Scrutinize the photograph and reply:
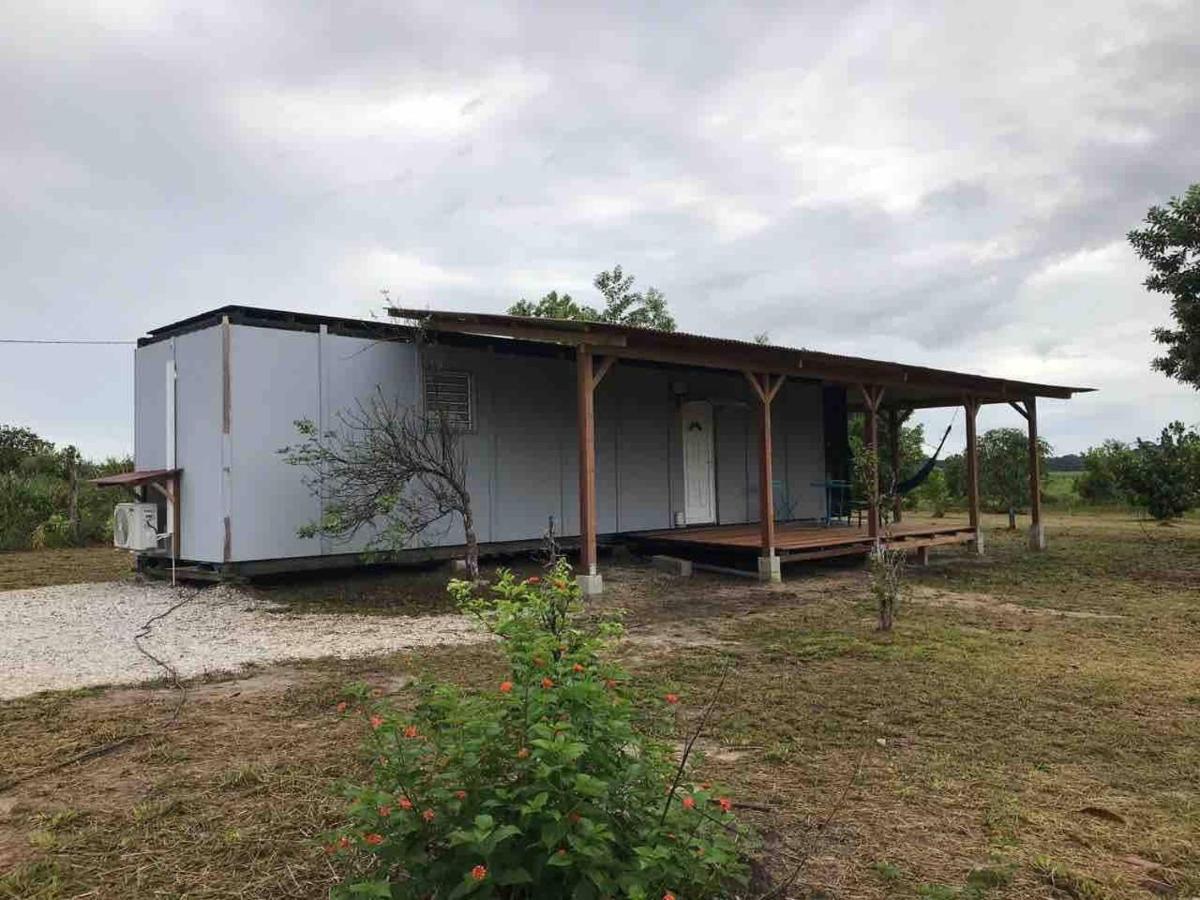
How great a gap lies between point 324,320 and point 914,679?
21.9 feet

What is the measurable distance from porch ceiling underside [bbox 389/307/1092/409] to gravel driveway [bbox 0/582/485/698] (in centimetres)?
293

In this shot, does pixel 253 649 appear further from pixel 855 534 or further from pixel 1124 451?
pixel 1124 451

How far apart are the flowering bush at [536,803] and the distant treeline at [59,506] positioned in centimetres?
1382

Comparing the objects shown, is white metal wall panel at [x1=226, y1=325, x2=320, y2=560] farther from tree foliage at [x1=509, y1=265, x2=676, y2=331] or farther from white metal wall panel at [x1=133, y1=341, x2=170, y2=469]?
tree foliage at [x1=509, y1=265, x2=676, y2=331]

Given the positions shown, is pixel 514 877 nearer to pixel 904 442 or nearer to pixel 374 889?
pixel 374 889

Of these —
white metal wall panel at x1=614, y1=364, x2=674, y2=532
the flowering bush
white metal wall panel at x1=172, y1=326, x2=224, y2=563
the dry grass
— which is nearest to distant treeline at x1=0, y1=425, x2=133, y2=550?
the dry grass

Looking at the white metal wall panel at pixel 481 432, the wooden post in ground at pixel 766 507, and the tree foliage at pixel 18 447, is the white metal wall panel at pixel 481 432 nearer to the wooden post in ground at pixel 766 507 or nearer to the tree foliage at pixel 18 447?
the wooden post in ground at pixel 766 507

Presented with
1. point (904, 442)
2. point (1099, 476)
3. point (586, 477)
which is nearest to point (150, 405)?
point (586, 477)

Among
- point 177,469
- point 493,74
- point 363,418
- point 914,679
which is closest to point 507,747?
point 914,679

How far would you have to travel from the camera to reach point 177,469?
831 cm

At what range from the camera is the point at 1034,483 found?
12750 millimetres

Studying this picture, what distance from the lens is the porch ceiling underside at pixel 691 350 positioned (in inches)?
298

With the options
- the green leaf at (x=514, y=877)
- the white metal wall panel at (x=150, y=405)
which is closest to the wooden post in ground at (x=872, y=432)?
the white metal wall panel at (x=150, y=405)

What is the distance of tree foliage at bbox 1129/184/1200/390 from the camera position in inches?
482
